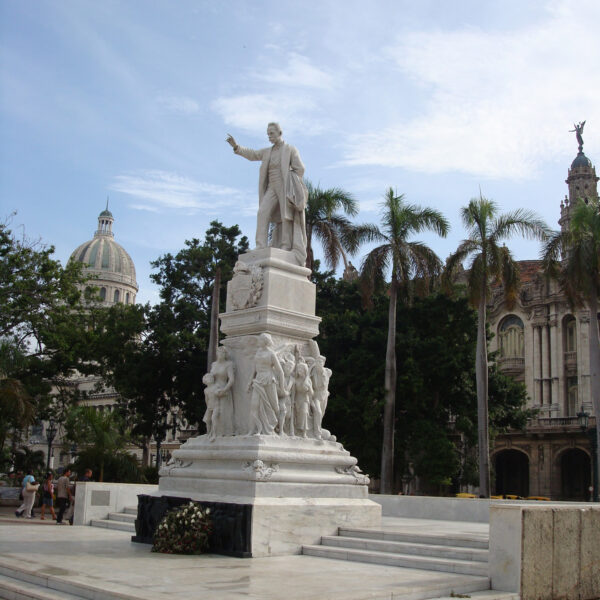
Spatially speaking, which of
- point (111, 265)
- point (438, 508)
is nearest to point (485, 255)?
point (438, 508)

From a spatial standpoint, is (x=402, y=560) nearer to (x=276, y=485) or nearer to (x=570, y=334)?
(x=276, y=485)

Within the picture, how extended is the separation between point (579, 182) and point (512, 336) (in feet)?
52.6

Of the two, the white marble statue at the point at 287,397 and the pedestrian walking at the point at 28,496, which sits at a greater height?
the white marble statue at the point at 287,397

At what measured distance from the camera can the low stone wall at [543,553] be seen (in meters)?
8.59

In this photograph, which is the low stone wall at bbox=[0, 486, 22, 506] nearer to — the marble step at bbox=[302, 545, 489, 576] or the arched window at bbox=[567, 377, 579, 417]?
the marble step at bbox=[302, 545, 489, 576]

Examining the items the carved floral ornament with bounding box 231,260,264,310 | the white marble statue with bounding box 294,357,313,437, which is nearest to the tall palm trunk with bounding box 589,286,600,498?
the white marble statue with bounding box 294,357,313,437

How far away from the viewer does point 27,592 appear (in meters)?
7.89

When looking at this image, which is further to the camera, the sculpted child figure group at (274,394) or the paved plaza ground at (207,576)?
the sculpted child figure group at (274,394)

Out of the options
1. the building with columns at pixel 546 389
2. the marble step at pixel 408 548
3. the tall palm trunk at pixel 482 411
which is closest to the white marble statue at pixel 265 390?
the marble step at pixel 408 548

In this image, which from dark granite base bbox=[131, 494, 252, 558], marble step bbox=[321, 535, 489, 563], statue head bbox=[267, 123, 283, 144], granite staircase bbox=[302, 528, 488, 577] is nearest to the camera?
granite staircase bbox=[302, 528, 488, 577]

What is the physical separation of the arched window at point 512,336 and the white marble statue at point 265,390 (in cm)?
4923

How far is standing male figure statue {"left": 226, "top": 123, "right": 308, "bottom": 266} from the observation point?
1480 centimetres

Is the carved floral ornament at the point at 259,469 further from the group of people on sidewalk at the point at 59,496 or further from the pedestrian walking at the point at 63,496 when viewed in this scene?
the pedestrian walking at the point at 63,496

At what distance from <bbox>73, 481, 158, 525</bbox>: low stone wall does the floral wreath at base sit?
17.4 feet
